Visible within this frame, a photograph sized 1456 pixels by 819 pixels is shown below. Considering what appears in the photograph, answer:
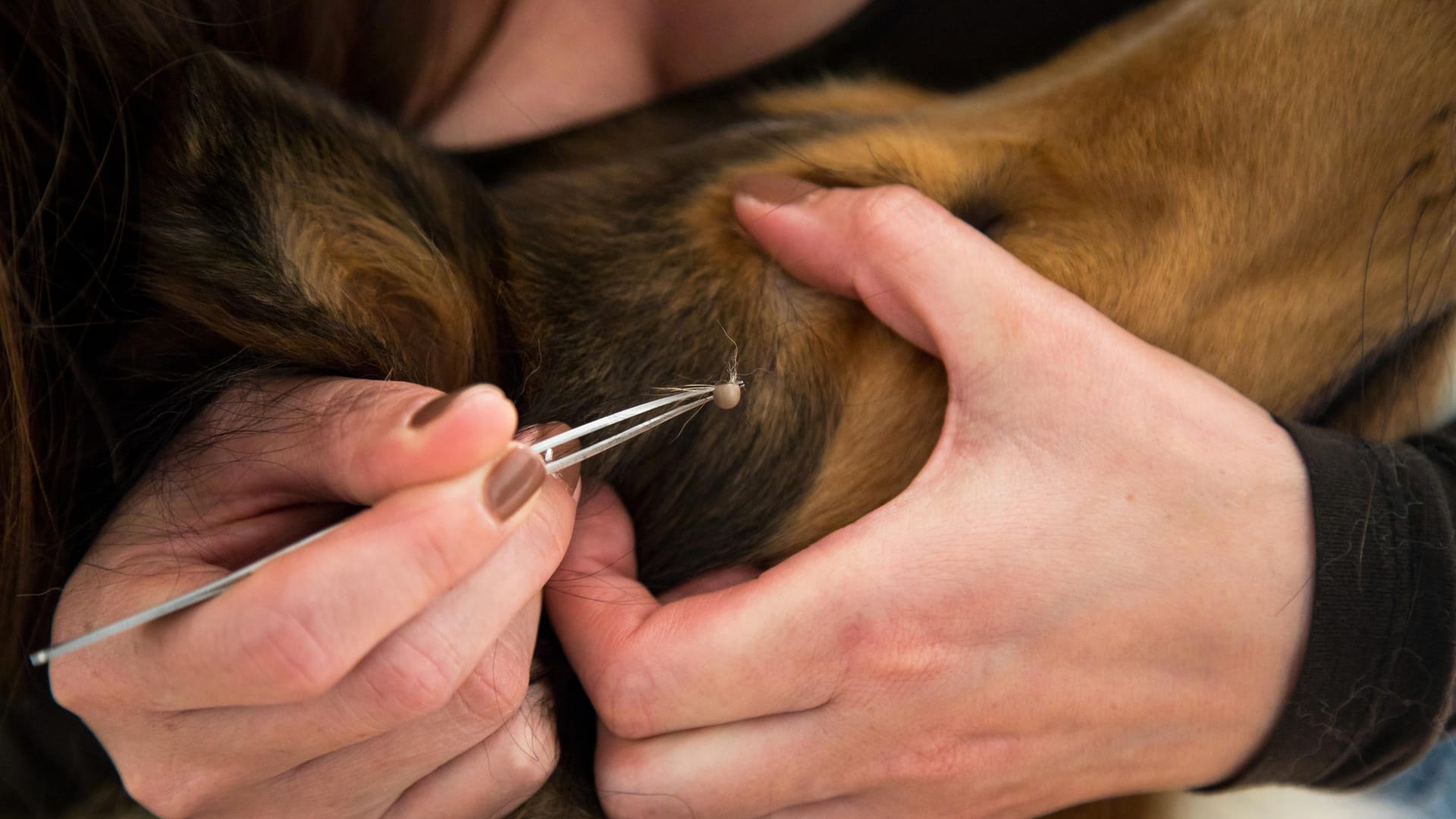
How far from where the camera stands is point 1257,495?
0.72 metres

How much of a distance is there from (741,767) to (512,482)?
1.07 ft

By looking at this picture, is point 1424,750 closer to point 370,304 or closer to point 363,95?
point 370,304

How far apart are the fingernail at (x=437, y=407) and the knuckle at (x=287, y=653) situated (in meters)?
0.13

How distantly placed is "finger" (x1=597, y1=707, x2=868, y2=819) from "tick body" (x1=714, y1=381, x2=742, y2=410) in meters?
0.25

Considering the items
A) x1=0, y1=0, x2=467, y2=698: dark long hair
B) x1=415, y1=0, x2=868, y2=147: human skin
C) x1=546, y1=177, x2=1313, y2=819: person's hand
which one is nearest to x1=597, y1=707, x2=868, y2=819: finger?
x1=546, y1=177, x2=1313, y2=819: person's hand

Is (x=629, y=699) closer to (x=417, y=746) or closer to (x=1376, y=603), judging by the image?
(x=417, y=746)

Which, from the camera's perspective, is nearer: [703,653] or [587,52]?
[703,653]

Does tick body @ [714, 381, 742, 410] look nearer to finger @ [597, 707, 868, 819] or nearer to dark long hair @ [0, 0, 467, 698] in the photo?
finger @ [597, 707, 868, 819]

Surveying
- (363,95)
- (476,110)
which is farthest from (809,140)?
(363,95)

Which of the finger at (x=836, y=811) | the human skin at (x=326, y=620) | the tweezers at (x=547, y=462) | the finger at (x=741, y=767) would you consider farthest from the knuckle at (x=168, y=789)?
the finger at (x=836, y=811)

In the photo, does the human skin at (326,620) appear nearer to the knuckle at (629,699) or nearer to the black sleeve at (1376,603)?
the knuckle at (629,699)

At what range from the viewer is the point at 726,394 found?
2.43 feet

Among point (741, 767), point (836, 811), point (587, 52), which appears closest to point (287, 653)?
point (741, 767)

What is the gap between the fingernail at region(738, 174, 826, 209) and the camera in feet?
2.56
